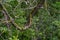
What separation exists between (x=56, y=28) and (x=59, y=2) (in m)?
0.53

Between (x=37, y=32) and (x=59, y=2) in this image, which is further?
(x=59, y=2)

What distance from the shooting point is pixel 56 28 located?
3994mm

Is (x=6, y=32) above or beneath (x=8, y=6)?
beneath

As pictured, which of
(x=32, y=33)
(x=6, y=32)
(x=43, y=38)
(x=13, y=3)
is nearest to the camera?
(x=6, y=32)

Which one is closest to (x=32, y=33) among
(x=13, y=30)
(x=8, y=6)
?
(x=13, y=30)

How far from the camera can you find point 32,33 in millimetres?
3305

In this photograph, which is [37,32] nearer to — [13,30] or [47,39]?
[47,39]

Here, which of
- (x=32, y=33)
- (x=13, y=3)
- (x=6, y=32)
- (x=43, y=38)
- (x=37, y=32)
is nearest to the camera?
(x=6, y=32)

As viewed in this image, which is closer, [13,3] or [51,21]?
[13,3]

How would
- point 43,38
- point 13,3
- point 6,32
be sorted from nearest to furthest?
point 6,32, point 13,3, point 43,38

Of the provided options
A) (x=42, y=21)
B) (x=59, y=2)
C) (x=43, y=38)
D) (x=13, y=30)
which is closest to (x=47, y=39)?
(x=43, y=38)

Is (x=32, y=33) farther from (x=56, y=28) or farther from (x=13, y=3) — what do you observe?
(x=56, y=28)

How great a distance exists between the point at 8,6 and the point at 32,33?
67 cm

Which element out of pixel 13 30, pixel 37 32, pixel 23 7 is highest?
pixel 23 7
